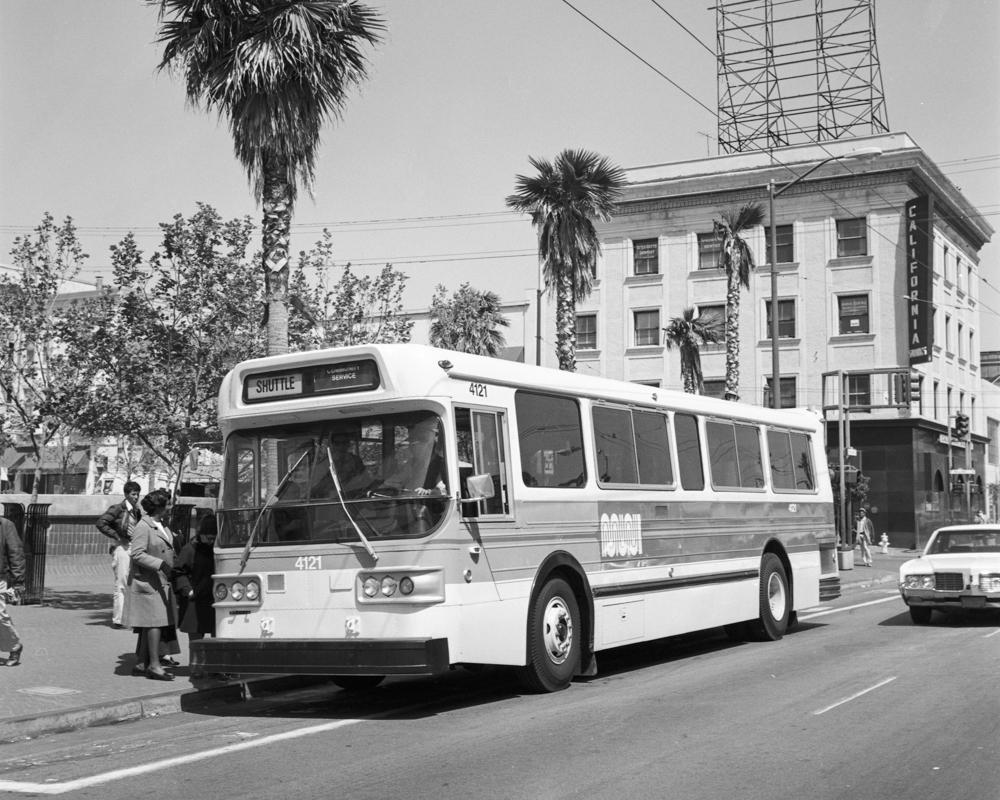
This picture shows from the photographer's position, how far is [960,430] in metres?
44.8

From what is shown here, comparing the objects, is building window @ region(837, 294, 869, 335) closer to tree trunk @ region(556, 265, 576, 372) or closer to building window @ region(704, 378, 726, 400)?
building window @ region(704, 378, 726, 400)

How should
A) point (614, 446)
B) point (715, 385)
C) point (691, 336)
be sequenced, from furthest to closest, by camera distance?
1. point (715, 385)
2. point (691, 336)
3. point (614, 446)

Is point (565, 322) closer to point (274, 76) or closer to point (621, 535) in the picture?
point (274, 76)

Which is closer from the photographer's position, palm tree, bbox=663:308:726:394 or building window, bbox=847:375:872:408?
palm tree, bbox=663:308:726:394

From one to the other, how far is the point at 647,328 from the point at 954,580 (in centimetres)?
3877

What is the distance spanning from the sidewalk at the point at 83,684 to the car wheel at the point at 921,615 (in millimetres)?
9705

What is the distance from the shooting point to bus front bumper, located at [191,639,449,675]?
30.5ft

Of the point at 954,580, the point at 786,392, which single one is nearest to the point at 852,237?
the point at 786,392

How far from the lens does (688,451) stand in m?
14.0

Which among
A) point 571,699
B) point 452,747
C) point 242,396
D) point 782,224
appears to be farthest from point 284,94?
point 782,224

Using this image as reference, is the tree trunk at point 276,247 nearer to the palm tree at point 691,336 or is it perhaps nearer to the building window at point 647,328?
the palm tree at point 691,336

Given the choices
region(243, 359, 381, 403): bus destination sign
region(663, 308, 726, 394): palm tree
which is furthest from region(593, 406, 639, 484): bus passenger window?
region(663, 308, 726, 394): palm tree

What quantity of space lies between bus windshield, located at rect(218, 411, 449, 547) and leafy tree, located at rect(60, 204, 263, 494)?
6697 mm

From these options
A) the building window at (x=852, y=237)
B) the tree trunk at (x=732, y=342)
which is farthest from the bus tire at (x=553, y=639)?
the building window at (x=852, y=237)
